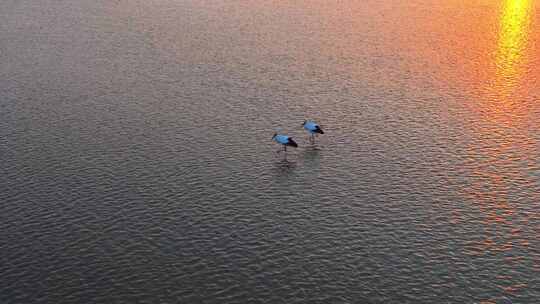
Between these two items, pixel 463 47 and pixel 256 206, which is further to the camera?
pixel 463 47

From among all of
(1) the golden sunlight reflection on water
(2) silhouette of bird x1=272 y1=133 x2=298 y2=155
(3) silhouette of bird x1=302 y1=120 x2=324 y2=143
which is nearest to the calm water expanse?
(1) the golden sunlight reflection on water

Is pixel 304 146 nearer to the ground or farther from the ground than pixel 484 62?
nearer to the ground

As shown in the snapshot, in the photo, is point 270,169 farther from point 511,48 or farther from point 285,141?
point 511,48

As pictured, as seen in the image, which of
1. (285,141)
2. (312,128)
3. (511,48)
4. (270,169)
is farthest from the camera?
(511,48)

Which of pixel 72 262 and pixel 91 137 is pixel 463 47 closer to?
pixel 91 137

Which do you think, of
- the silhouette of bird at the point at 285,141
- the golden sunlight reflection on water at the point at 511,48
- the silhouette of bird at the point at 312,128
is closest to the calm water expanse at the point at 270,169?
the golden sunlight reflection on water at the point at 511,48

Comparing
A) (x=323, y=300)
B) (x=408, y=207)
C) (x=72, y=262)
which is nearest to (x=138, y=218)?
(x=72, y=262)

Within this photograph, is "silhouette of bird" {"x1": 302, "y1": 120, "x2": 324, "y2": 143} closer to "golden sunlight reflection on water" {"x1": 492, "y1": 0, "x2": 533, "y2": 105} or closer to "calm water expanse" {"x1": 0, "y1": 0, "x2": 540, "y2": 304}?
"calm water expanse" {"x1": 0, "y1": 0, "x2": 540, "y2": 304}

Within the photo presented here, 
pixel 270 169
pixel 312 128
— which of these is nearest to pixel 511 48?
pixel 312 128

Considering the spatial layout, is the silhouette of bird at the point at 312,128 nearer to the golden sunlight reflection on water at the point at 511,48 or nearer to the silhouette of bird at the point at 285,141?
the silhouette of bird at the point at 285,141

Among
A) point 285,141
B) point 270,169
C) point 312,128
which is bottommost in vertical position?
point 270,169
